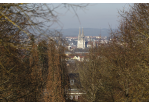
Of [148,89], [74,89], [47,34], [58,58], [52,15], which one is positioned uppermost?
[52,15]

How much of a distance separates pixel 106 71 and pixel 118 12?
142 inches

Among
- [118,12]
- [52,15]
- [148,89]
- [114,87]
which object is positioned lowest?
[114,87]

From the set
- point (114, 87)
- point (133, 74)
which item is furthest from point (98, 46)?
point (133, 74)

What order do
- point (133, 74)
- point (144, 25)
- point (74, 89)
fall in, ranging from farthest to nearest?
point (74, 89) → point (133, 74) → point (144, 25)

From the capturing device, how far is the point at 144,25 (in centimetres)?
718

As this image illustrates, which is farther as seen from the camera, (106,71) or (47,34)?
(106,71)

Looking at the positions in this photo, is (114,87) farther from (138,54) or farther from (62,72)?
(62,72)

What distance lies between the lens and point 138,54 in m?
8.04

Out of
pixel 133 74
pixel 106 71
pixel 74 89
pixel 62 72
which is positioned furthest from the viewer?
pixel 74 89

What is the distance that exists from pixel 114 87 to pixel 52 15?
7.25m

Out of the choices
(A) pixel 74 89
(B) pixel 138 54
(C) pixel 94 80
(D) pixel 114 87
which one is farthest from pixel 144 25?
(A) pixel 74 89

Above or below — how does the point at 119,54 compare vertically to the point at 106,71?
above

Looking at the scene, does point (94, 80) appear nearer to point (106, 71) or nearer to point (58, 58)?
point (106, 71)

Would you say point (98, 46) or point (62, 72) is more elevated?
point (98, 46)
